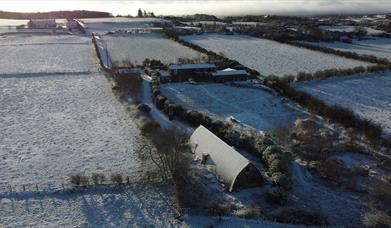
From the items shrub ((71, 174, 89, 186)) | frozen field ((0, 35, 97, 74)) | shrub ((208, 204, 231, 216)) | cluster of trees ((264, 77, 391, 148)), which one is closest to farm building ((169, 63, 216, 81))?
cluster of trees ((264, 77, 391, 148))

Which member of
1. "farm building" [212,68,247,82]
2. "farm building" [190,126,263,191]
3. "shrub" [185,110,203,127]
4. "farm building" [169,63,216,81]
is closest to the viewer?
"farm building" [190,126,263,191]

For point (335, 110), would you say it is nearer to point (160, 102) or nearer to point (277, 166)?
point (277, 166)

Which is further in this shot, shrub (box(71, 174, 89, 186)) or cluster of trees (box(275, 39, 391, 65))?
cluster of trees (box(275, 39, 391, 65))

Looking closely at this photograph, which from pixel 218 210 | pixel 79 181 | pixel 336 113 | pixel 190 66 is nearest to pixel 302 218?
pixel 218 210

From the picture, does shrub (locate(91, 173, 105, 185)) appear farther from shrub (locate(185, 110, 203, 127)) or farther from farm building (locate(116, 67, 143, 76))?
farm building (locate(116, 67, 143, 76))

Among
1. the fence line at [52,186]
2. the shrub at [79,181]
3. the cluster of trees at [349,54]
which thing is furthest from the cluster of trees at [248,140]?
the cluster of trees at [349,54]
